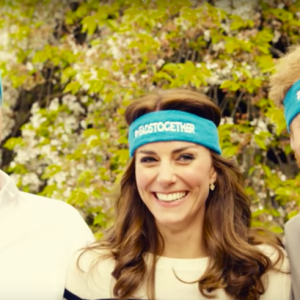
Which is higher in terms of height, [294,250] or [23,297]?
[294,250]

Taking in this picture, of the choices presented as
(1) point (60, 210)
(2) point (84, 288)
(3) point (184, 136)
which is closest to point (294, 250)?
(3) point (184, 136)

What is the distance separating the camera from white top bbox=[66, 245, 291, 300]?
2.75m

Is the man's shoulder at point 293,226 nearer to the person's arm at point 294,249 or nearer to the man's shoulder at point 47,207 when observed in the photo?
the person's arm at point 294,249

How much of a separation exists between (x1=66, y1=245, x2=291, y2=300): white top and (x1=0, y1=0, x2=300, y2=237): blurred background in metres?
1.77

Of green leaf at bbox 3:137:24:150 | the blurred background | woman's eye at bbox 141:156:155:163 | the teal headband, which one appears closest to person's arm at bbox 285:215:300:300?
the teal headband

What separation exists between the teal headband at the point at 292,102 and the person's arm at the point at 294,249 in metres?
0.53

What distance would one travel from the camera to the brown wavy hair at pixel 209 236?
2770 millimetres

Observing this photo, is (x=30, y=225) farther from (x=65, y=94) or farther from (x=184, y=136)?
(x=65, y=94)

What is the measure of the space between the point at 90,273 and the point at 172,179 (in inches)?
24.9

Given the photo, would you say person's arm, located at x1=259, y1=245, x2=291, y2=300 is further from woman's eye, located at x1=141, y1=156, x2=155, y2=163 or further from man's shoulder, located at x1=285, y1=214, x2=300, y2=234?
woman's eye, located at x1=141, y1=156, x2=155, y2=163

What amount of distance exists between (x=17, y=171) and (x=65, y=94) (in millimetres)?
887

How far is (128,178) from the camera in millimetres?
3111

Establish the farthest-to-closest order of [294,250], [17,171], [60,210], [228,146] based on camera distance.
→ [17,171] < [228,146] < [60,210] < [294,250]

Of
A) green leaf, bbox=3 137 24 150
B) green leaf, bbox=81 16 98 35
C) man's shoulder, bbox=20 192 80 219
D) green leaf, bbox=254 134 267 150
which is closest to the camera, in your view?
man's shoulder, bbox=20 192 80 219
